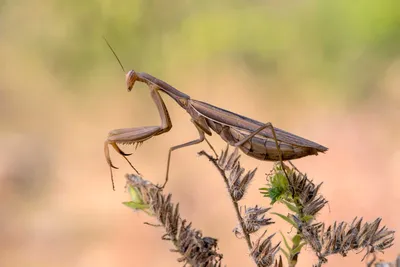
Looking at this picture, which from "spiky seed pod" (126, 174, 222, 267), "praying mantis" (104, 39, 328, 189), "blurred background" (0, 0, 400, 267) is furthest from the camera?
"blurred background" (0, 0, 400, 267)

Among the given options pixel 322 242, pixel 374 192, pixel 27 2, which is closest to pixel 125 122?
pixel 27 2

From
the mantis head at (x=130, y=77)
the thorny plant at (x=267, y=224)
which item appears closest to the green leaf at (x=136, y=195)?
the thorny plant at (x=267, y=224)

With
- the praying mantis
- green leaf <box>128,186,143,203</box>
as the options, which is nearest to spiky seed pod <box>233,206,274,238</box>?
green leaf <box>128,186,143,203</box>

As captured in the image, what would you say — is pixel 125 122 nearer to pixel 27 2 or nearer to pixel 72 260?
pixel 72 260

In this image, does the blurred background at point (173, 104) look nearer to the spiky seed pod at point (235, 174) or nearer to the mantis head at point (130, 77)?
the mantis head at point (130, 77)

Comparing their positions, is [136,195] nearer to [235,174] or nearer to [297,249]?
[235,174]

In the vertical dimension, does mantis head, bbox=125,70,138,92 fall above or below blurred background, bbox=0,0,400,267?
below

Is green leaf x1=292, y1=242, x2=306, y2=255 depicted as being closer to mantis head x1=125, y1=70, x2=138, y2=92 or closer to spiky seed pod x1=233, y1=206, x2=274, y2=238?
spiky seed pod x1=233, y1=206, x2=274, y2=238
